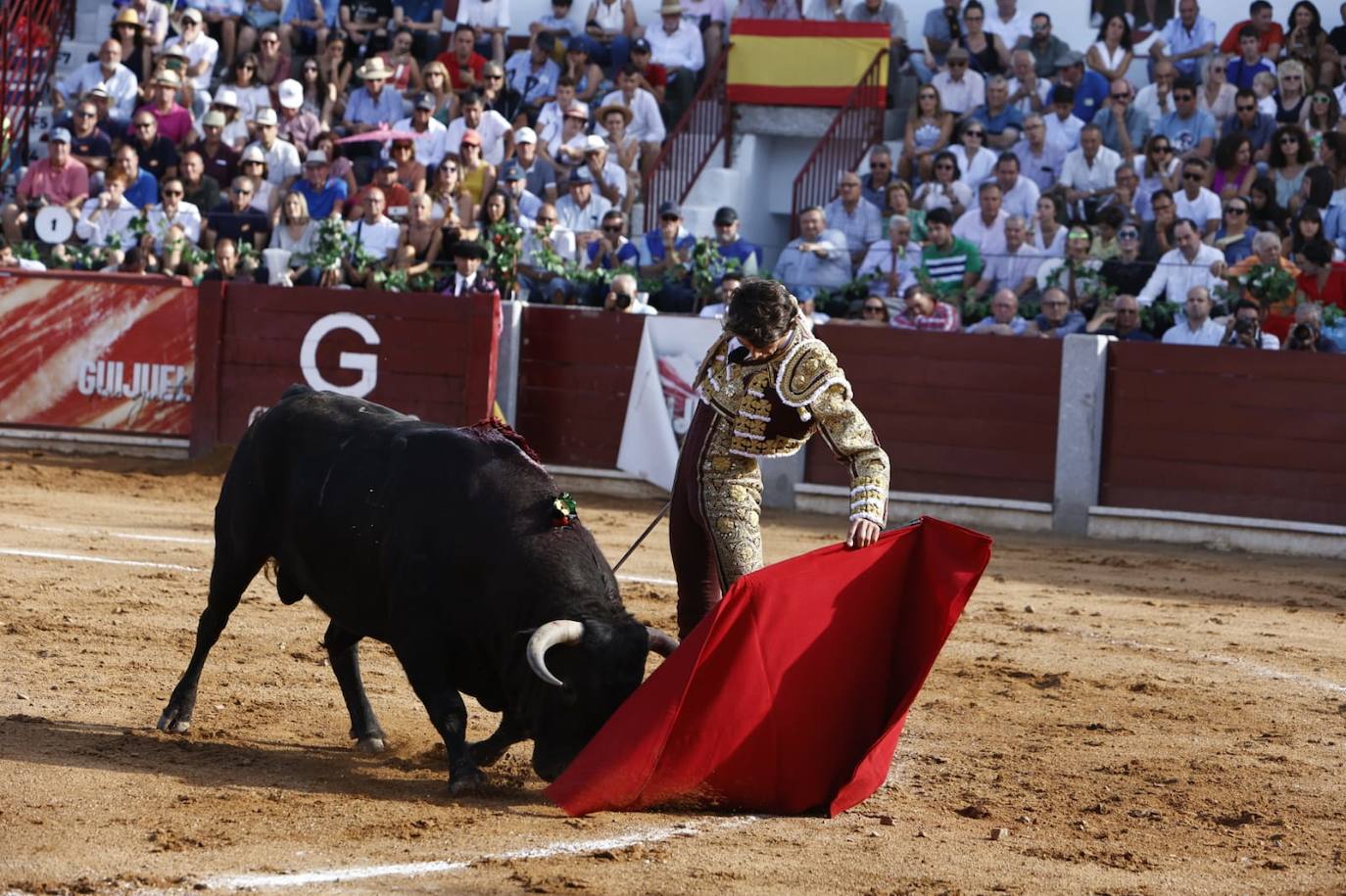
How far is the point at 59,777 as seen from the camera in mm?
4145

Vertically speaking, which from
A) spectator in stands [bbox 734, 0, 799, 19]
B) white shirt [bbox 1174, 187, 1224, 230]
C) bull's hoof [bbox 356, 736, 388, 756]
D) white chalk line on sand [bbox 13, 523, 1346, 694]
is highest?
spectator in stands [bbox 734, 0, 799, 19]

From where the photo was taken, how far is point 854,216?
11.6 m

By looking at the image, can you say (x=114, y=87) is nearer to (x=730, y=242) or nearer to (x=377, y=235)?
(x=377, y=235)

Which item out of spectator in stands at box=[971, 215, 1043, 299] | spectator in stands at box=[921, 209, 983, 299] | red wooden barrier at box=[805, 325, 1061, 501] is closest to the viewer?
red wooden barrier at box=[805, 325, 1061, 501]

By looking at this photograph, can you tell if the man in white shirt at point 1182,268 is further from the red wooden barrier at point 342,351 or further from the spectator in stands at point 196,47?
the spectator in stands at point 196,47

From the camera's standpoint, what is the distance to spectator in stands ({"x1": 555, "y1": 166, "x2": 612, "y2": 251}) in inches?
470

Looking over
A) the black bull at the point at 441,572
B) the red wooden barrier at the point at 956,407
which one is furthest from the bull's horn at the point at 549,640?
the red wooden barrier at the point at 956,407

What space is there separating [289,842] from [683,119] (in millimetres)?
10024

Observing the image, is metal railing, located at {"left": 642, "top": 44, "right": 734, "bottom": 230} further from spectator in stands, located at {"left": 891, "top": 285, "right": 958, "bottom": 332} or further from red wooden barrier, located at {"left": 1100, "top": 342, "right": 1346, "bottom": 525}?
red wooden barrier, located at {"left": 1100, "top": 342, "right": 1346, "bottom": 525}

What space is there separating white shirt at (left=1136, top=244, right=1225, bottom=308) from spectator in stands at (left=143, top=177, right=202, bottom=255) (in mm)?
6024

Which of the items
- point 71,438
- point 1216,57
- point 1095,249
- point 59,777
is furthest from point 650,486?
point 59,777

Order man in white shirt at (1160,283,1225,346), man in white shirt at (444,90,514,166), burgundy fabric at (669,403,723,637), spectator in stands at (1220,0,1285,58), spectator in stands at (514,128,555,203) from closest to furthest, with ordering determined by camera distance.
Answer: burgundy fabric at (669,403,723,637) < man in white shirt at (1160,283,1225,346) < spectator in stands at (1220,0,1285,58) < spectator in stands at (514,128,555,203) < man in white shirt at (444,90,514,166)

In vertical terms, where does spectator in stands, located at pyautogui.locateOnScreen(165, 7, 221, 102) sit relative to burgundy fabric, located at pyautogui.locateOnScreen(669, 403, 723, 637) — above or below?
above

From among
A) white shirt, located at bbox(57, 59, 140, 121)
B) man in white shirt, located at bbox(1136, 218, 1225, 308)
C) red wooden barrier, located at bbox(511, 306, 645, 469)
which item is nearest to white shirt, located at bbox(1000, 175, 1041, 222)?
man in white shirt, located at bbox(1136, 218, 1225, 308)
